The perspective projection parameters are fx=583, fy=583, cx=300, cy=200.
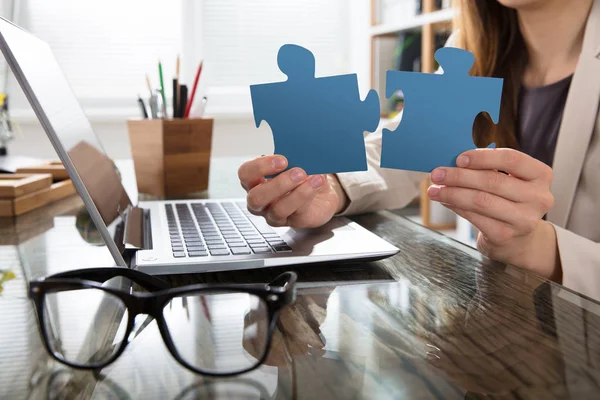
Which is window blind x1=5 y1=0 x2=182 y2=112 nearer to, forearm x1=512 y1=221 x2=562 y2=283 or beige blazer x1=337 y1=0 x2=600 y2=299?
beige blazer x1=337 y1=0 x2=600 y2=299

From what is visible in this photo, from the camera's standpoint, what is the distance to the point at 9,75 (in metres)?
3.44

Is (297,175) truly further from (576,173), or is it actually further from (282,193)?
(576,173)

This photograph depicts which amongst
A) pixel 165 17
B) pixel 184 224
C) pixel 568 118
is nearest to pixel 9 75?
pixel 165 17

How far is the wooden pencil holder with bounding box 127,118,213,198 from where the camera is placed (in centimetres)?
127

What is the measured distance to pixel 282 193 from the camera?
76cm

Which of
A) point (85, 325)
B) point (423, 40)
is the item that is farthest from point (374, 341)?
point (423, 40)

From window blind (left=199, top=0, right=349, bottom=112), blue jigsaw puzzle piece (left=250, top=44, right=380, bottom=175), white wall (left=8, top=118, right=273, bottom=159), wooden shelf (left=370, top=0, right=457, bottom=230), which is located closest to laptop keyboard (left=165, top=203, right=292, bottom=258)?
blue jigsaw puzzle piece (left=250, top=44, right=380, bottom=175)

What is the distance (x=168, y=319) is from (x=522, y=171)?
0.45 metres

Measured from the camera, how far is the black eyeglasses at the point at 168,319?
0.42 metres

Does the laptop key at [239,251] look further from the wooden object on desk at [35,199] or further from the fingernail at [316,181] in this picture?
the wooden object on desk at [35,199]

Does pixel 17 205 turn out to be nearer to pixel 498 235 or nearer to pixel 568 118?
pixel 498 235

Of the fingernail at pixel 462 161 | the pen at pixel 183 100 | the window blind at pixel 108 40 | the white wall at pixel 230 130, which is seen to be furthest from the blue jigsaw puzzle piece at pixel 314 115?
the window blind at pixel 108 40

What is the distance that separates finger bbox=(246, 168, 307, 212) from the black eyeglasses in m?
0.23

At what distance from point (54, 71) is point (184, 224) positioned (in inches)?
15.8
